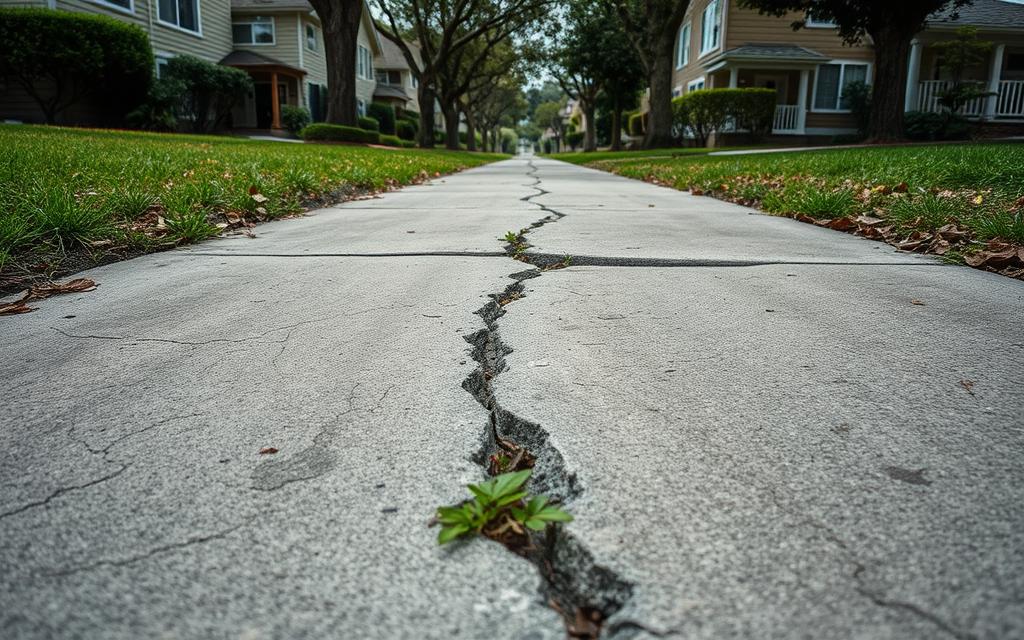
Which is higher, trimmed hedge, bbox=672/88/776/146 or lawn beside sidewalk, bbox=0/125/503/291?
trimmed hedge, bbox=672/88/776/146

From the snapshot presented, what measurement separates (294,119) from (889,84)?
Answer: 60.8 feet

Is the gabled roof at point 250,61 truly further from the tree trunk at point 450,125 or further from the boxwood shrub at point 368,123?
the tree trunk at point 450,125

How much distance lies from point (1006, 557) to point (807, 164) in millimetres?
7150

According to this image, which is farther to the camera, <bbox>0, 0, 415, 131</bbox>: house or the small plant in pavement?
<bbox>0, 0, 415, 131</bbox>: house

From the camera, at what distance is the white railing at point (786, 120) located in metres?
21.2

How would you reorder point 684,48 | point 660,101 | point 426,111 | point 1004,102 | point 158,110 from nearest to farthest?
1. point 158,110
2. point 660,101
3. point 1004,102
4. point 426,111
5. point 684,48

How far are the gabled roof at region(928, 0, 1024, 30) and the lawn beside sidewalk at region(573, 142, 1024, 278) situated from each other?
17193mm

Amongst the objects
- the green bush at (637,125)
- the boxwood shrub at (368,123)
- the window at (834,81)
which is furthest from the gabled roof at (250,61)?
the window at (834,81)

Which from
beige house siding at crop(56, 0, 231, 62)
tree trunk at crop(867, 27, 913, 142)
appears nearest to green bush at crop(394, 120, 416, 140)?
beige house siding at crop(56, 0, 231, 62)

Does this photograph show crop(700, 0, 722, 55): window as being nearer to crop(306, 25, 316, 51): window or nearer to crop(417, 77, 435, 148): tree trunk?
crop(417, 77, 435, 148): tree trunk

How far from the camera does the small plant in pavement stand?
34.1 inches

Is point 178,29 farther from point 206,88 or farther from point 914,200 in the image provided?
point 914,200

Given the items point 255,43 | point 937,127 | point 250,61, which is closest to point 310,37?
point 255,43

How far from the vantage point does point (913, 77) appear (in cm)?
2023
